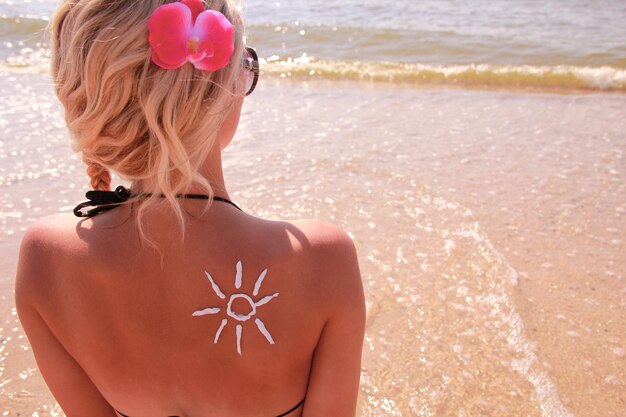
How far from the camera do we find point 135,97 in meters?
1.07

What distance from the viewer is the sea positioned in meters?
2.23

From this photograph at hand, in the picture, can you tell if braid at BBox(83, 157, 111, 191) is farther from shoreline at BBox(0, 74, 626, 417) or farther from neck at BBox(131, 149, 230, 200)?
shoreline at BBox(0, 74, 626, 417)

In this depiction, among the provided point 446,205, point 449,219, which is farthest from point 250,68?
point 446,205

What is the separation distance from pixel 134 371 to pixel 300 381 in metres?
0.35

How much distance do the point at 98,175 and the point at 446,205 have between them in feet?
8.37

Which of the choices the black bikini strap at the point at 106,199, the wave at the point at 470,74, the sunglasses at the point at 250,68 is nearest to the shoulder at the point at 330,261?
the black bikini strap at the point at 106,199

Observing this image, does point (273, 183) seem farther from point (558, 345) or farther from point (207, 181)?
point (207, 181)

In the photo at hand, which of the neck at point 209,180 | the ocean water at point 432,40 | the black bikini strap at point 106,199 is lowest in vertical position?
the ocean water at point 432,40

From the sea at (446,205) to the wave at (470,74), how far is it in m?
0.03

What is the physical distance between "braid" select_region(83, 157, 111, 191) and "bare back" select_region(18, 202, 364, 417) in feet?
0.34

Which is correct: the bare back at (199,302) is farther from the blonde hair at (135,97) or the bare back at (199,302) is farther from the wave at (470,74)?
the wave at (470,74)

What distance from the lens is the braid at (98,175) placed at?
4.16 feet

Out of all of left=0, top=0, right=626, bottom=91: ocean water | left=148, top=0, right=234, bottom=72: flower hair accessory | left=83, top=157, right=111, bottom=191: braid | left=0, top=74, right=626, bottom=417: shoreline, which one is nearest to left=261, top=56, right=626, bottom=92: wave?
left=0, top=0, right=626, bottom=91: ocean water

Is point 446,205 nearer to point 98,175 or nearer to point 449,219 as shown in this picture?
point 449,219
